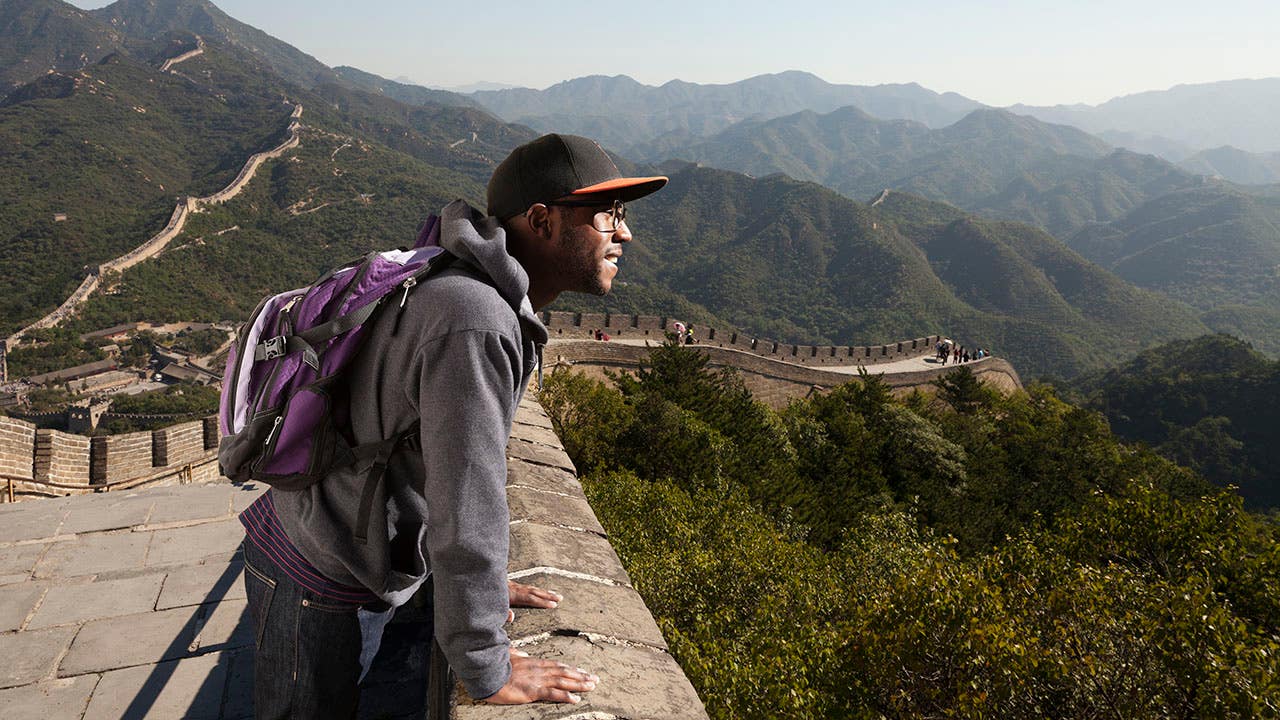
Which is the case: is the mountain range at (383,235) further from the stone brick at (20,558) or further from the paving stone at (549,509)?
the paving stone at (549,509)

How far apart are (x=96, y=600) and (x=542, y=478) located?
2182 millimetres

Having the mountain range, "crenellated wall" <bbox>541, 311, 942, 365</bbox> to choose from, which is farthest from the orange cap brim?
the mountain range

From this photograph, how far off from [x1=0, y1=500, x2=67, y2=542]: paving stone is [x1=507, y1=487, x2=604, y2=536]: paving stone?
3.04m

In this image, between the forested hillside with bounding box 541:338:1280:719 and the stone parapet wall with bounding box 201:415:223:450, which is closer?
the forested hillside with bounding box 541:338:1280:719

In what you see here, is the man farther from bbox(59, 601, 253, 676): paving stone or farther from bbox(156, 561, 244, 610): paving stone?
bbox(156, 561, 244, 610): paving stone

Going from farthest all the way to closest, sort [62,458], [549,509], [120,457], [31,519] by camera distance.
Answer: [120,457], [62,458], [31,519], [549,509]

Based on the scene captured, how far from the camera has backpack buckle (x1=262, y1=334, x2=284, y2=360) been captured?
1265 mm

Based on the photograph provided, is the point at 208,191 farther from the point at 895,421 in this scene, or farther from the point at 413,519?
the point at 413,519

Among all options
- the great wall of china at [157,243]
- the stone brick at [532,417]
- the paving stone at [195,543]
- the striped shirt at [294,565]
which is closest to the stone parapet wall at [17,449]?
the paving stone at [195,543]

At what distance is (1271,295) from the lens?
100062 millimetres

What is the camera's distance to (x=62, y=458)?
621 cm

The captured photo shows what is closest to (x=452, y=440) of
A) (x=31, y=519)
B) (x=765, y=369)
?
(x=31, y=519)

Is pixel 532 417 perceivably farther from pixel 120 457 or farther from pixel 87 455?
pixel 87 455

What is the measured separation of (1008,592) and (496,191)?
515cm
